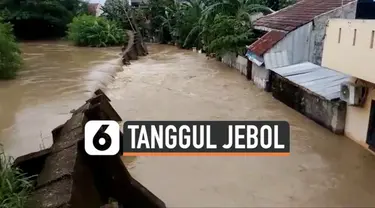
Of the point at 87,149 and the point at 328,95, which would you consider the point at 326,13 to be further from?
the point at 87,149

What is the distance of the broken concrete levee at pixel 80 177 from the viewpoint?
4.04 metres

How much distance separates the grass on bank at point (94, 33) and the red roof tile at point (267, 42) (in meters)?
13.4

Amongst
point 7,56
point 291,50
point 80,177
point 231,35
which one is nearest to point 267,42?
point 291,50

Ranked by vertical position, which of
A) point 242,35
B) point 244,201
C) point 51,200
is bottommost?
point 244,201

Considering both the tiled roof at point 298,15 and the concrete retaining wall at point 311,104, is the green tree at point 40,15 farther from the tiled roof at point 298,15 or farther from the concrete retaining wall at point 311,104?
the concrete retaining wall at point 311,104

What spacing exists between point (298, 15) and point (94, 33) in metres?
14.6

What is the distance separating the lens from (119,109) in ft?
32.1

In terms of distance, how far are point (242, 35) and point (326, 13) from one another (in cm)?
385

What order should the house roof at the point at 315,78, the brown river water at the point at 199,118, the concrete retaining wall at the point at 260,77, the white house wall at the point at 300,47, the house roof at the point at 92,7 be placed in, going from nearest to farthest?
1. the brown river water at the point at 199,118
2. the house roof at the point at 315,78
3. the white house wall at the point at 300,47
4. the concrete retaining wall at the point at 260,77
5. the house roof at the point at 92,7

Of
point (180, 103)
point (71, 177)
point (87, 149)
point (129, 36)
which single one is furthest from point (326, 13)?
point (129, 36)

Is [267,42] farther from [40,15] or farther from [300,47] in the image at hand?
[40,15]

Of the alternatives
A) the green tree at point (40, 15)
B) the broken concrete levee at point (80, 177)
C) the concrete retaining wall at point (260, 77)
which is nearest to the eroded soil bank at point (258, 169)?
the broken concrete levee at point (80, 177)

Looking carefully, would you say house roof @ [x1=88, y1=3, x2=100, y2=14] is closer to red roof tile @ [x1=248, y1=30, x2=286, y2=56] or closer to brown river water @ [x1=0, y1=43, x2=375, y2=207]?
brown river water @ [x1=0, y1=43, x2=375, y2=207]

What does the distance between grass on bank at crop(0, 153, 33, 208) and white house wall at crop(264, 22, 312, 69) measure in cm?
834
